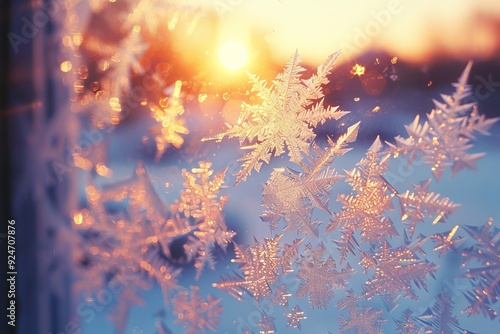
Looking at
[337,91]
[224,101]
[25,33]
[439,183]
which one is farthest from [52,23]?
[439,183]

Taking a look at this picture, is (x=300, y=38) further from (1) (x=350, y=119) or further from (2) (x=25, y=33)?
(2) (x=25, y=33)

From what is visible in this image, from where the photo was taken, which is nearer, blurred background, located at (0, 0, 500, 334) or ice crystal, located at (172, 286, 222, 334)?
blurred background, located at (0, 0, 500, 334)

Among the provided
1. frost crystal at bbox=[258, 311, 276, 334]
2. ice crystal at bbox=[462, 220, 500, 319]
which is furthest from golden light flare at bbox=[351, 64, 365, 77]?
frost crystal at bbox=[258, 311, 276, 334]

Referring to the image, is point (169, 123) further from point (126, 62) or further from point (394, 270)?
point (394, 270)

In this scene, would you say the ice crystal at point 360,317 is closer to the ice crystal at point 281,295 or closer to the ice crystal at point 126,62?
the ice crystal at point 281,295

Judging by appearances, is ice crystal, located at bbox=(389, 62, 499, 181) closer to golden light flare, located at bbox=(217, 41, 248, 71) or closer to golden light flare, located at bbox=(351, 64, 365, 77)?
golden light flare, located at bbox=(351, 64, 365, 77)

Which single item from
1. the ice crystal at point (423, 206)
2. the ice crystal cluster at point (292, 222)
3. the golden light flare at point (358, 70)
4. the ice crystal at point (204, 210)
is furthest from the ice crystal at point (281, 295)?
the golden light flare at point (358, 70)
